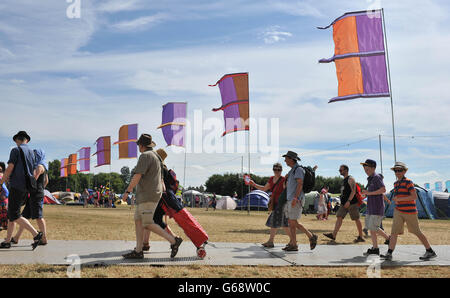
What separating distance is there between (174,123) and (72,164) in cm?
3104

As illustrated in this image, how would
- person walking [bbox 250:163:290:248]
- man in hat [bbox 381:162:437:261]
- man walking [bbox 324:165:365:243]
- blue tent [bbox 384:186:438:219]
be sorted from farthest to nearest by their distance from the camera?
blue tent [bbox 384:186:438:219] < man walking [bbox 324:165:365:243] < person walking [bbox 250:163:290:248] < man in hat [bbox 381:162:437:261]

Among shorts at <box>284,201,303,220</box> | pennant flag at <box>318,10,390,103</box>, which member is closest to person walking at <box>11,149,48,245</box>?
shorts at <box>284,201,303,220</box>

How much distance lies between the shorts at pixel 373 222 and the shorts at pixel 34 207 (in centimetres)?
545

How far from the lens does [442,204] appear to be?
2900 cm

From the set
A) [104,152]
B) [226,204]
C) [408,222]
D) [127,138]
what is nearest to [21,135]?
[408,222]

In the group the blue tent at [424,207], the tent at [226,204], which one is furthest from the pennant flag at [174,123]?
the tent at [226,204]

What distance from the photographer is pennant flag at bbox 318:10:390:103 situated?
45.5ft

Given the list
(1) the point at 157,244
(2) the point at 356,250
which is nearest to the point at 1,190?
(1) the point at 157,244

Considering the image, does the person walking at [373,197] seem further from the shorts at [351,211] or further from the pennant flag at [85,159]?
the pennant flag at [85,159]

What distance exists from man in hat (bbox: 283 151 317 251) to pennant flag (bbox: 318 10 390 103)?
7568 millimetres

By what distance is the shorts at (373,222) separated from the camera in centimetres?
707

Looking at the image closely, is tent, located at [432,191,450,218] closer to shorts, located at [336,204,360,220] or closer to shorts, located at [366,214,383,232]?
shorts, located at [336,204,360,220]
